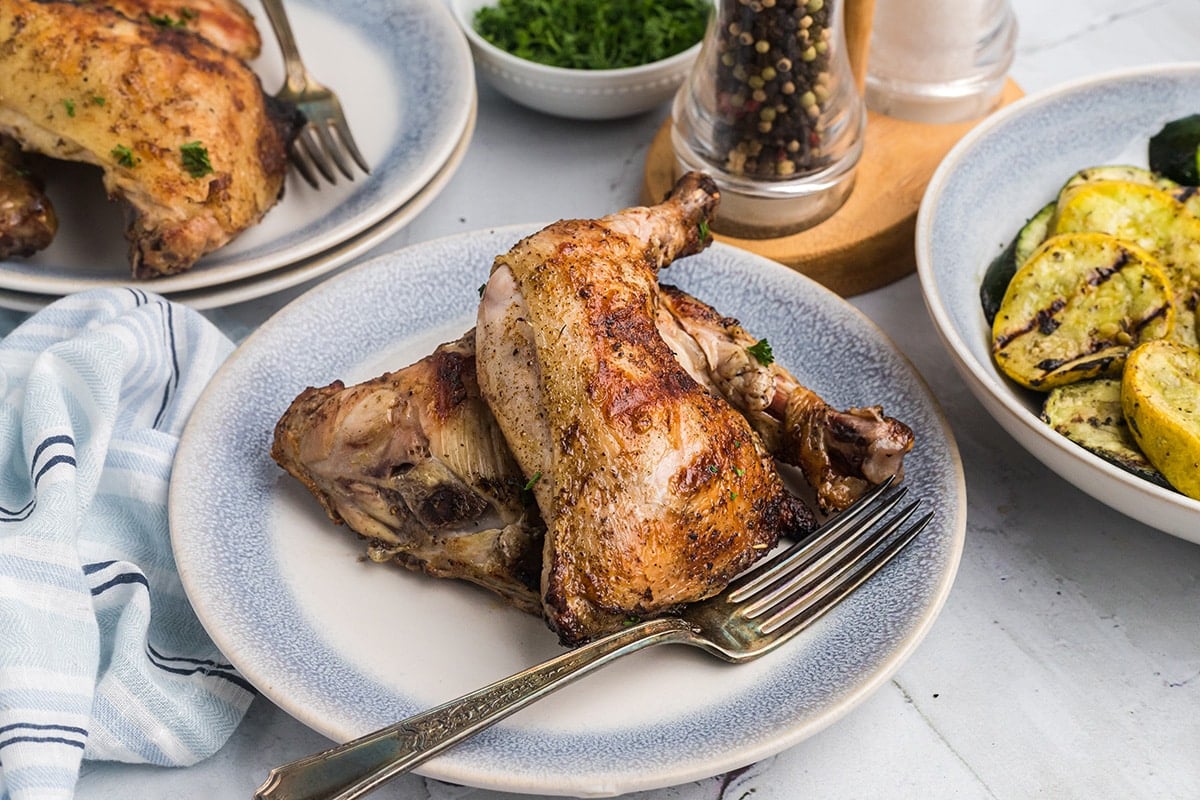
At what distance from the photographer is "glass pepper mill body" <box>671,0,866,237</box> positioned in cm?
251

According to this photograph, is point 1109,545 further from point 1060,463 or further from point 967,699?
point 967,699

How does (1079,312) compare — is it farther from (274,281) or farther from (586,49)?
(274,281)

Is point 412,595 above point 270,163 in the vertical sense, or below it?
below

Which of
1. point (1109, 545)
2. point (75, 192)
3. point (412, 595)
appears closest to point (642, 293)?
point (412, 595)

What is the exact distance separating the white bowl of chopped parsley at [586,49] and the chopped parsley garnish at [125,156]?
0.99 meters

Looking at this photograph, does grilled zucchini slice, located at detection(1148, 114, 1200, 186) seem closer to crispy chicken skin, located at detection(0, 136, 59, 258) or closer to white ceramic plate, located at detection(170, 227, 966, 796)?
white ceramic plate, located at detection(170, 227, 966, 796)

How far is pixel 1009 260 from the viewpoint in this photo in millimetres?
2512

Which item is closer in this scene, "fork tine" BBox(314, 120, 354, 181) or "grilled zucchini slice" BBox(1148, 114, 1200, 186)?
"grilled zucchini slice" BBox(1148, 114, 1200, 186)

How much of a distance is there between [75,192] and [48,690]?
1.43m

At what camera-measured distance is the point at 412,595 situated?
1996 mm

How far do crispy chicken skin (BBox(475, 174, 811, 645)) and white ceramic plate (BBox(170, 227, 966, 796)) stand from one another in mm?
154

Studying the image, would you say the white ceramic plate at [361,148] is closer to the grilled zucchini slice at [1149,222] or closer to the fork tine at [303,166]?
the fork tine at [303,166]

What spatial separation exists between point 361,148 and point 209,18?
52 centimetres

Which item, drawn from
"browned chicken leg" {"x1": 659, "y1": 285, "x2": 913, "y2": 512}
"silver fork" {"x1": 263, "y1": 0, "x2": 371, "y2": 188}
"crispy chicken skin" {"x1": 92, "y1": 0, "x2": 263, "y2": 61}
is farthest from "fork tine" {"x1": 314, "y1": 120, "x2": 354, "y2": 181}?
"browned chicken leg" {"x1": 659, "y1": 285, "x2": 913, "y2": 512}
